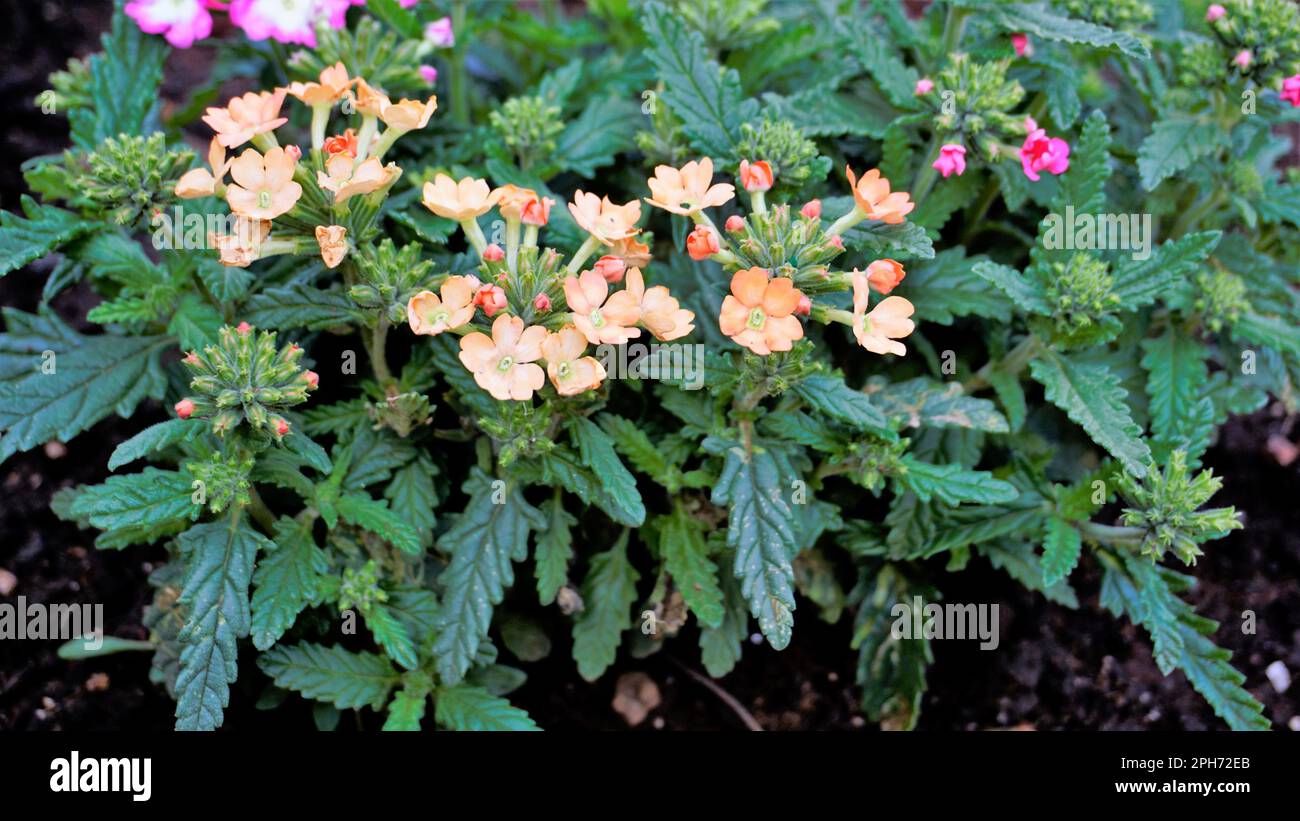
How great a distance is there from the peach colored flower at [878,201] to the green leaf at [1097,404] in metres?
0.70

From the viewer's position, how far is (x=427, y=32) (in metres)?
3.74

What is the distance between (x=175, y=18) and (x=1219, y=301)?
3.29m

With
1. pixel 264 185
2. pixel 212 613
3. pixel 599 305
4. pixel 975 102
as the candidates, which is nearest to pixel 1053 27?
pixel 975 102

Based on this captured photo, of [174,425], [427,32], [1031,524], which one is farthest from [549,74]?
[1031,524]

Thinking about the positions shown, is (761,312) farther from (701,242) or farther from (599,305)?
(599,305)

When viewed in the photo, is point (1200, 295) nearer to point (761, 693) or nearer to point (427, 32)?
point (761, 693)

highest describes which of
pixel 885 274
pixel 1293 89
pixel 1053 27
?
pixel 1053 27

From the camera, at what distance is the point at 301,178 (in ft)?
8.86

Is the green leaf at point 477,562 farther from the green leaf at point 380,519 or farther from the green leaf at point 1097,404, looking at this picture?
the green leaf at point 1097,404

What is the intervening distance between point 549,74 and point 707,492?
5.27 ft

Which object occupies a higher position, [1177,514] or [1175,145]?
[1175,145]

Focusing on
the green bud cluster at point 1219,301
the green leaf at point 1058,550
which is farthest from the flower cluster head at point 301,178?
the green bud cluster at point 1219,301

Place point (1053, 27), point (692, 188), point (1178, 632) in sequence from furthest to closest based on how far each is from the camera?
point (1053, 27), point (1178, 632), point (692, 188)

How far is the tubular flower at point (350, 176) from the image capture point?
2629 millimetres
